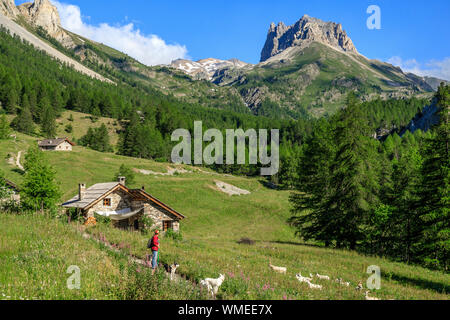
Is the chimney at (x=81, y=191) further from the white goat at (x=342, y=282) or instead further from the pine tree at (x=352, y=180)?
the white goat at (x=342, y=282)

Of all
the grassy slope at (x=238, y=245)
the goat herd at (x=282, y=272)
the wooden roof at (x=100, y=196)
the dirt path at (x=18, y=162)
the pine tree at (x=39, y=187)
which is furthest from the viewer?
the dirt path at (x=18, y=162)

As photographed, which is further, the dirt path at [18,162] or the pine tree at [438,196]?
the dirt path at [18,162]

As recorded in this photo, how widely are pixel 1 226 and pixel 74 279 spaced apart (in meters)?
7.16

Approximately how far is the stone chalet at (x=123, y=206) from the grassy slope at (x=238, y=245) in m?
3.90

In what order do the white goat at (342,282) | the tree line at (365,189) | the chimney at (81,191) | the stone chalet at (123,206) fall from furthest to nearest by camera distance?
the chimney at (81,191), the stone chalet at (123,206), the tree line at (365,189), the white goat at (342,282)

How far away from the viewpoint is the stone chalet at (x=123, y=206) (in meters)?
30.2

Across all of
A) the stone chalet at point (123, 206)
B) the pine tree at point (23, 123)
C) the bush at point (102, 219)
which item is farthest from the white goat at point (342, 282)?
the pine tree at point (23, 123)

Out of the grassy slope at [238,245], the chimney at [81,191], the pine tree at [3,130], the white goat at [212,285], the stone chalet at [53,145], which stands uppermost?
the pine tree at [3,130]

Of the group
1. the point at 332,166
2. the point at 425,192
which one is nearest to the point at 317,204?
the point at 332,166

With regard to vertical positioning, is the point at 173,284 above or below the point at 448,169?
below

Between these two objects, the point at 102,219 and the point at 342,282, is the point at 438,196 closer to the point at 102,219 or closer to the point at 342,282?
the point at 342,282

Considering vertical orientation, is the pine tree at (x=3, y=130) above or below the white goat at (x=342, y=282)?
above

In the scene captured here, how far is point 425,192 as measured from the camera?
23234 mm
